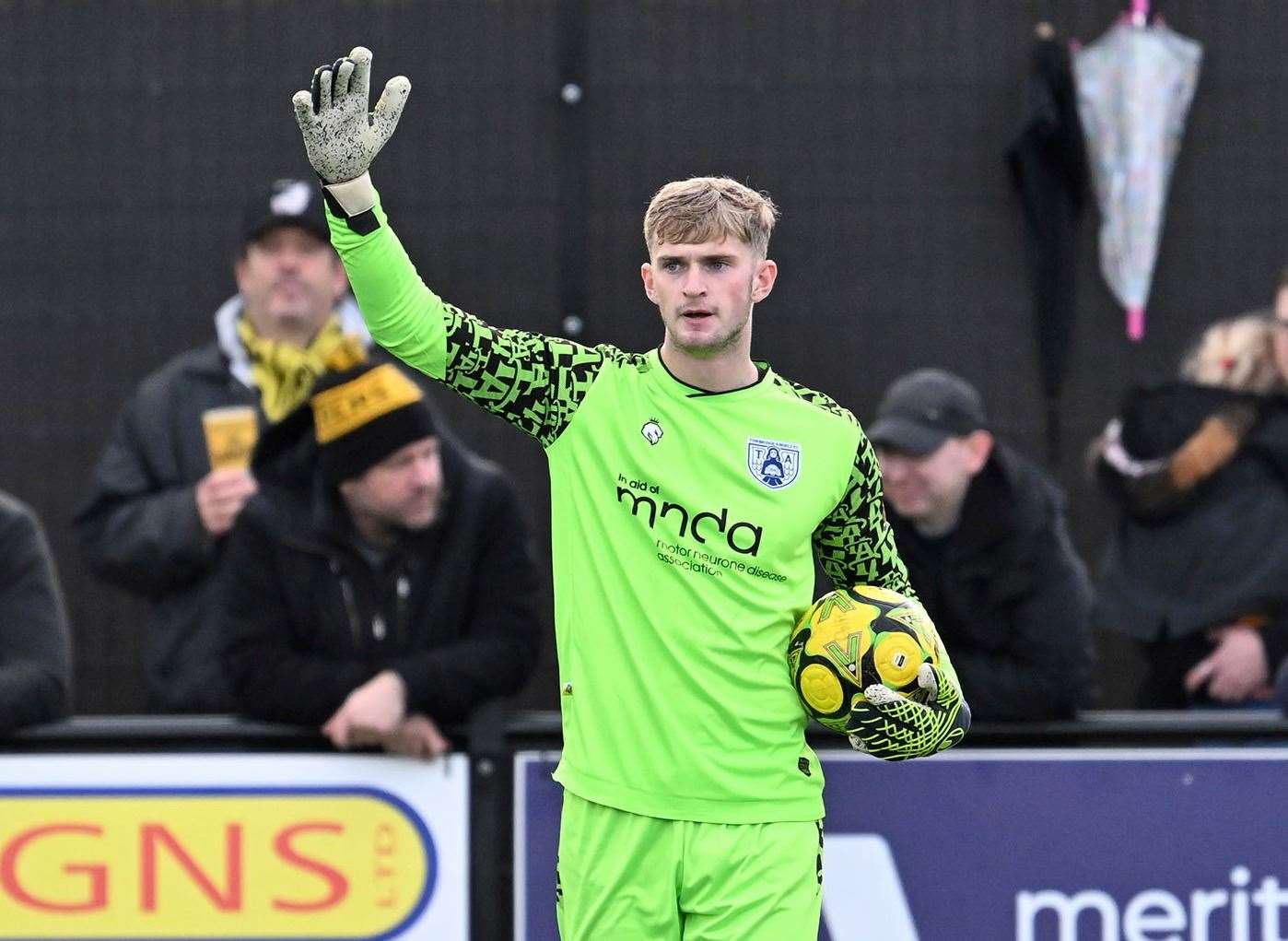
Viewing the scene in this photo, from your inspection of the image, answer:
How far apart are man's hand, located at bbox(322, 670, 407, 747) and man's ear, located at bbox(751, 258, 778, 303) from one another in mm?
1538

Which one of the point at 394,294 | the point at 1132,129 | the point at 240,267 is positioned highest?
the point at 1132,129

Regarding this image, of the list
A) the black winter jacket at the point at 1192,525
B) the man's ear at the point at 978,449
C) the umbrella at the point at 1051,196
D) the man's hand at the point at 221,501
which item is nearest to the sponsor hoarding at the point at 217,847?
the man's hand at the point at 221,501

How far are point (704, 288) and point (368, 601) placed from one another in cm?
170

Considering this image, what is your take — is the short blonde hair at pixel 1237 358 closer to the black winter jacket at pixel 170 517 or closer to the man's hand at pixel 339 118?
the black winter jacket at pixel 170 517

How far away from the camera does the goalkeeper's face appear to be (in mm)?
3859

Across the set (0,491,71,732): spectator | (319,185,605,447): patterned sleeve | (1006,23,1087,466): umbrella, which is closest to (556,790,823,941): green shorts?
(319,185,605,447): patterned sleeve

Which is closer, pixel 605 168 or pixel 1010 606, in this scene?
pixel 1010 606

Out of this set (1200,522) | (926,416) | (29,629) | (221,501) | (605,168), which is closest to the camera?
(29,629)

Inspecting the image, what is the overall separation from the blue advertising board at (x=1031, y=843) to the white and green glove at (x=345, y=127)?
193cm

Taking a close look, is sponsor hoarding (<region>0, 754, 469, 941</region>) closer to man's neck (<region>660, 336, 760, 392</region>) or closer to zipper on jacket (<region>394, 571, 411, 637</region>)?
zipper on jacket (<region>394, 571, 411, 637</region>)

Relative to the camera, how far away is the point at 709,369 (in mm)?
4027

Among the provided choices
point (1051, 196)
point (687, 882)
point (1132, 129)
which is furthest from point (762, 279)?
point (1132, 129)

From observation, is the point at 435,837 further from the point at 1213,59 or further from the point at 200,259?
the point at 1213,59

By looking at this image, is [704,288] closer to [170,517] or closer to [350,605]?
[350,605]
